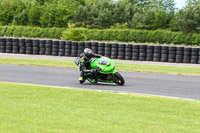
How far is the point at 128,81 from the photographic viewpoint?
14398mm

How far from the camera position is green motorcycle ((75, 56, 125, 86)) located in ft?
42.4

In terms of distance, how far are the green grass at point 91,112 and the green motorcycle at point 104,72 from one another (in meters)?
2.00

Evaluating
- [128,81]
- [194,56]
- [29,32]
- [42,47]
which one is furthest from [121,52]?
[29,32]

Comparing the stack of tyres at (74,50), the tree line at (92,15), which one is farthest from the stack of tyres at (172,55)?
the tree line at (92,15)

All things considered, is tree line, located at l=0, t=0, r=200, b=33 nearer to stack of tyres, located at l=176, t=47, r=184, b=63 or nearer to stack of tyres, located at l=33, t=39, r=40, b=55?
stack of tyres, located at l=33, t=39, r=40, b=55

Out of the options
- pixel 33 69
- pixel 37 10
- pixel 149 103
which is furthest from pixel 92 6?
pixel 149 103

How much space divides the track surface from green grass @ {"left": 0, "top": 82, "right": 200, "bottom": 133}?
5.40 feet

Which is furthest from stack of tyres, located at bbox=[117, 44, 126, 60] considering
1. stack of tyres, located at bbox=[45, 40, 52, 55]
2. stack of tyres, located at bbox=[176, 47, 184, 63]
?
stack of tyres, located at bbox=[45, 40, 52, 55]

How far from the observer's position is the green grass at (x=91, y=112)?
6785 mm

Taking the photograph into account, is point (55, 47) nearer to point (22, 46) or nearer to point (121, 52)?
point (22, 46)

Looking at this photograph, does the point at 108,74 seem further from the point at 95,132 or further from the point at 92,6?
the point at 92,6

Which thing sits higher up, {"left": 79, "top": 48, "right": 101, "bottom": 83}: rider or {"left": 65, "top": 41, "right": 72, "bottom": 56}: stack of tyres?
{"left": 79, "top": 48, "right": 101, "bottom": 83}: rider

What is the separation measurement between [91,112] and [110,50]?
49.7ft

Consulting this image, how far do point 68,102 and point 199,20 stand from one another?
43.9 metres
